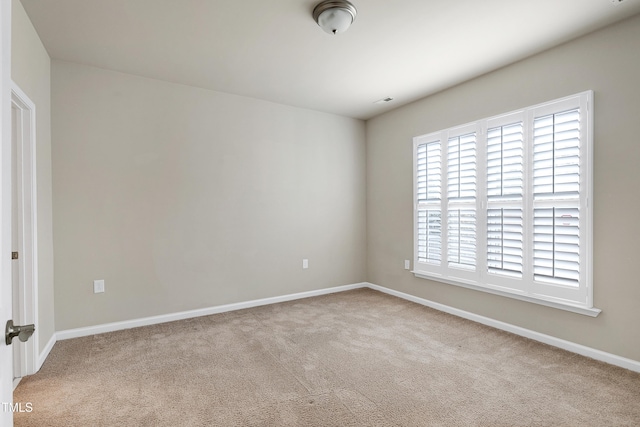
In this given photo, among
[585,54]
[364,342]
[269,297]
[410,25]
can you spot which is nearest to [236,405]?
[364,342]

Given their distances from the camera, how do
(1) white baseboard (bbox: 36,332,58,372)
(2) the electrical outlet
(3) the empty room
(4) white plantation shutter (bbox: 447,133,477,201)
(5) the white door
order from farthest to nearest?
(4) white plantation shutter (bbox: 447,133,477,201) → (2) the electrical outlet → (1) white baseboard (bbox: 36,332,58,372) → (3) the empty room → (5) the white door

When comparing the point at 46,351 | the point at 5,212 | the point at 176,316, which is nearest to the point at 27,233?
the point at 46,351

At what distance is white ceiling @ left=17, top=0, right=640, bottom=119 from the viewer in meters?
2.38

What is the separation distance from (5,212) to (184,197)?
2.98 m

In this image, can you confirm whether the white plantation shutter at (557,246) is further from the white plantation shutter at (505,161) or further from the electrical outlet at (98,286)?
the electrical outlet at (98,286)

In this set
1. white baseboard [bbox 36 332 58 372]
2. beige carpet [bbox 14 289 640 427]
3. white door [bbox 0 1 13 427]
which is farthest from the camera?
white baseboard [bbox 36 332 58 372]

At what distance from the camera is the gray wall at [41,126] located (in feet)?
7.70

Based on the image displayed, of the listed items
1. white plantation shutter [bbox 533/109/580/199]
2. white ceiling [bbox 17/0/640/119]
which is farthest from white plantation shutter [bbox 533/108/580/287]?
white ceiling [bbox 17/0/640/119]

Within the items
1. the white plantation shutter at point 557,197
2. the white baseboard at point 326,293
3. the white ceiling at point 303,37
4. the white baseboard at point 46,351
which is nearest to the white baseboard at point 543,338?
the white baseboard at point 326,293

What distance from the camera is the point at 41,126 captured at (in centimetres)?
283

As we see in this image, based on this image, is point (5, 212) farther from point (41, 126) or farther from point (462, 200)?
point (462, 200)

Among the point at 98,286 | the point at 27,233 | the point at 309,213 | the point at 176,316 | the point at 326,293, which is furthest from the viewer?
the point at 326,293

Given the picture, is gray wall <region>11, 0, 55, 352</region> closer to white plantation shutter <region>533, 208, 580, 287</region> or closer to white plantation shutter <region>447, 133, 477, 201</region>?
white plantation shutter <region>447, 133, 477, 201</region>

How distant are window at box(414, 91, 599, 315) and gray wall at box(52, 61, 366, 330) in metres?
1.50
